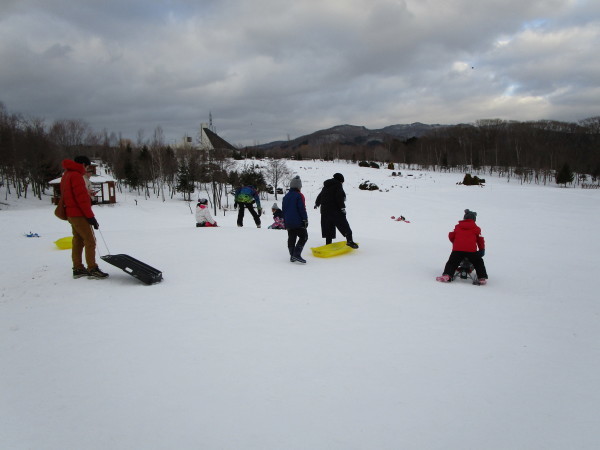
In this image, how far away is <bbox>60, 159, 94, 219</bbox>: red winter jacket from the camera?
5.85 metres

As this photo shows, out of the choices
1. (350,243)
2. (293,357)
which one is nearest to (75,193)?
(293,357)

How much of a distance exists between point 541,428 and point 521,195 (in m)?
46.8

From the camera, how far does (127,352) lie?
377cm

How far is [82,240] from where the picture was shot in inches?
242

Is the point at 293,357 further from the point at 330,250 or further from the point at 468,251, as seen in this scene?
the point at 330,250

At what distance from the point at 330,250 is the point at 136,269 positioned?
4.30 m

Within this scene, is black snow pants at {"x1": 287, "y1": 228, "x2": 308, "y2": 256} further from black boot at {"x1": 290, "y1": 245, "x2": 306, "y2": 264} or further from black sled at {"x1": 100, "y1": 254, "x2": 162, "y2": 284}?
black sled at {"x1": 100, "y1": 254, "x2": 162, "y2": 284}

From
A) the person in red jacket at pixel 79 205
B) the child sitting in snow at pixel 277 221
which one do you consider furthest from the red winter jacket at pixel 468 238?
the child sitting in snow at pixel 277 221

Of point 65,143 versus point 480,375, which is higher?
point 65,143

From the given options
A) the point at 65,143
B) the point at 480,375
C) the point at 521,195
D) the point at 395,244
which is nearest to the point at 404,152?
the point at 521,195

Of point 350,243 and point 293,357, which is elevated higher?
point 350,243

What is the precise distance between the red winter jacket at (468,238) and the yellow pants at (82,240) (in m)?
6.64

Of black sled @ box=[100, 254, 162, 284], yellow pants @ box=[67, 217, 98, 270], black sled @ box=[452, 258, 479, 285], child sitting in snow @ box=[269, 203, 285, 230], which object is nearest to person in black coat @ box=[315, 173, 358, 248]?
black sled @ box=[452, 258, 479, 285]

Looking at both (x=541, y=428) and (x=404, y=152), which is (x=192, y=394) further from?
A: (x=404, y=152)
